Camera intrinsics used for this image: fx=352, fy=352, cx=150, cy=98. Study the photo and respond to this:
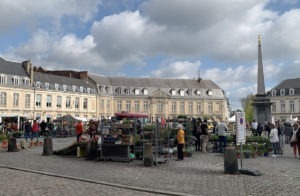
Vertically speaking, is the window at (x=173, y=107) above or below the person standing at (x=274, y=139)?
above

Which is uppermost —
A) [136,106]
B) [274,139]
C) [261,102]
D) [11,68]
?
[11,68]

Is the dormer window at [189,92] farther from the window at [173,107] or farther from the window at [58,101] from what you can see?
the window at [58,101]

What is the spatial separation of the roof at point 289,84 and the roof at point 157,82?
1479 centimetres

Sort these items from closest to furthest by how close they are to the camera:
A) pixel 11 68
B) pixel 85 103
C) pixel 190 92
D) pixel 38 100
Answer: pixel 11 68, pixel 38 100, pixel 85 103, pixel 190 92

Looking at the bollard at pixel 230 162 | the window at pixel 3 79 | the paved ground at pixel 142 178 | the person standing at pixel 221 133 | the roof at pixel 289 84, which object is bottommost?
the paved ground at pixel 142 178

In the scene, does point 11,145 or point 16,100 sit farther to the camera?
point 16,100

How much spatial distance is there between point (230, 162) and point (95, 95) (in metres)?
66.8

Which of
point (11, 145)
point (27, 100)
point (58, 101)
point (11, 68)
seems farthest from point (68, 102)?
point (11, 145)

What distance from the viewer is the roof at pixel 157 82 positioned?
83.4 m

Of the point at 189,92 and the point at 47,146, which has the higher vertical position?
the point at 189,92

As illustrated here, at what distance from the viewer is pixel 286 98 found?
81.1 meters

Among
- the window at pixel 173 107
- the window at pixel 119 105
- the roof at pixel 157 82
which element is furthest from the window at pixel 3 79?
the window at pixel 173 107

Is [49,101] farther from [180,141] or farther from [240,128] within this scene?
[240,128]

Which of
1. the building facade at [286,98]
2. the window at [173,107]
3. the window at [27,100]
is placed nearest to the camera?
the window at [27,100]
